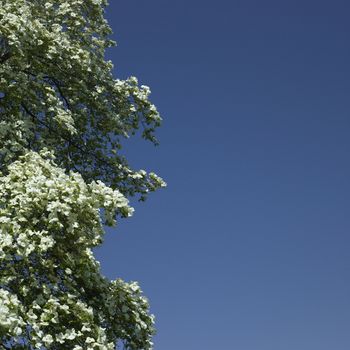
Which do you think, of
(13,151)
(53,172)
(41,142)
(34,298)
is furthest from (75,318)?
(41,142)

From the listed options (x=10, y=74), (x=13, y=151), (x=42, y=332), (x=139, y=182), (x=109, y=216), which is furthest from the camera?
(x=139, y=182)

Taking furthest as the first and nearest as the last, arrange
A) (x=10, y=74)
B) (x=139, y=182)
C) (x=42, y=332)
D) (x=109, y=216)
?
(x=139, y=182), (x=10, y=74), (x=109, y=216), (x=42, y=332)

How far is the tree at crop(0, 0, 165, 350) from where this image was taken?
12.9 meters

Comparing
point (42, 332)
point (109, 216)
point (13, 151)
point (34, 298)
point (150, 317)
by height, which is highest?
point (13, 151)

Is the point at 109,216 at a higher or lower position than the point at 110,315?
higher

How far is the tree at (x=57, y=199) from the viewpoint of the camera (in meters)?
12.9

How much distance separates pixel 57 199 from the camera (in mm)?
13148

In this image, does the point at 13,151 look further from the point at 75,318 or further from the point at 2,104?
the point at 75,318

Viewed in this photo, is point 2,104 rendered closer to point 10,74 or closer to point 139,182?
point 10,74

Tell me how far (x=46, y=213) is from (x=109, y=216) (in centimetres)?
144

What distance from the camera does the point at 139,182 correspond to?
70.1 feet

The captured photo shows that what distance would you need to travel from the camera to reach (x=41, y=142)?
18859mm

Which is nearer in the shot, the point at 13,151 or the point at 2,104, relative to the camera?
the point at 13,151

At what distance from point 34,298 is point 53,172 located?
3.03 meters
